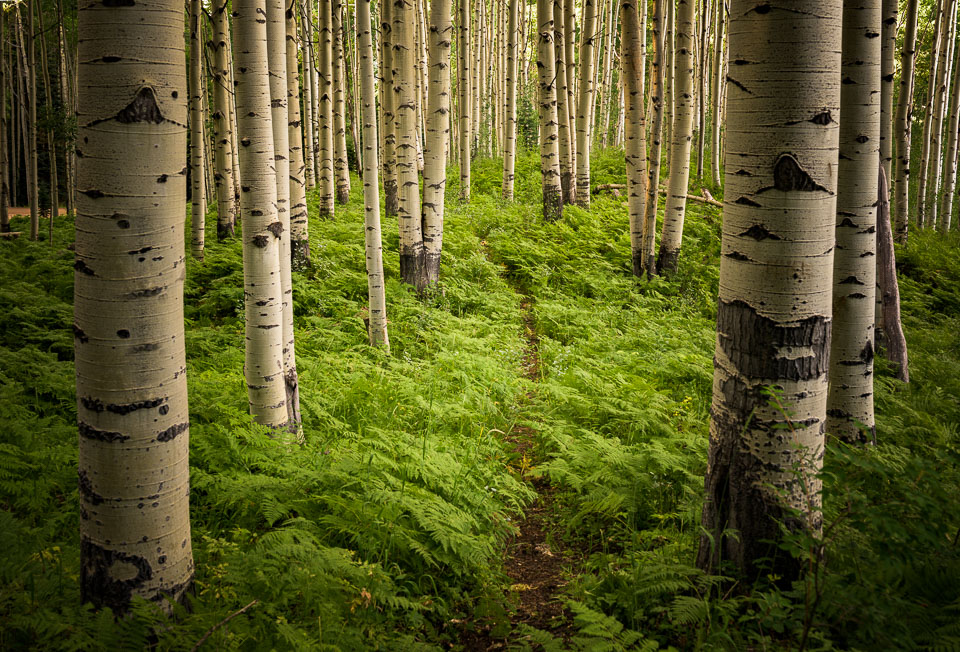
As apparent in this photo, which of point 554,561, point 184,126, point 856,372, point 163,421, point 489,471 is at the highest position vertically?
point 184,126

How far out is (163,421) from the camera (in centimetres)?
221

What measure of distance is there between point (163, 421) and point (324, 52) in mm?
12475

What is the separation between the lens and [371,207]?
6641mm

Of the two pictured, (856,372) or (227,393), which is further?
(227,393)

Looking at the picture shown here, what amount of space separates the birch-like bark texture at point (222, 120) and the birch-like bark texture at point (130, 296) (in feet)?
18.3

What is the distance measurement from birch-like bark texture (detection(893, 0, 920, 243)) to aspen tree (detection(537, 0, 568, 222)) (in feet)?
20.3

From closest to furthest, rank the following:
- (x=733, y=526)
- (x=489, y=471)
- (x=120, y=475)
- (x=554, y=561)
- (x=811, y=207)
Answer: (x=120, y=475), (x=811, y=207), (x=733, y=526), (x=554, y=561), (x=489, y=471)

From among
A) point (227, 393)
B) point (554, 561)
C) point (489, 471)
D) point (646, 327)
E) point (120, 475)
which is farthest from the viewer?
point (646, 327)

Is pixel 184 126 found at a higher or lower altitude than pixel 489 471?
higher

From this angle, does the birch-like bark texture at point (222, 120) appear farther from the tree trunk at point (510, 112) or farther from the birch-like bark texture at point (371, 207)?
the tree trunk at point (510, 112)

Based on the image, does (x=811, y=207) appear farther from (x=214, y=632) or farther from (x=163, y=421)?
(x=214, y=632)

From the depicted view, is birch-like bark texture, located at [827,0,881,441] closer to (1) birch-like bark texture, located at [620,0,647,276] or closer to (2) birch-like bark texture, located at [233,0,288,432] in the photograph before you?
(2) birch-like bark texture, located at [233,0,288,432]

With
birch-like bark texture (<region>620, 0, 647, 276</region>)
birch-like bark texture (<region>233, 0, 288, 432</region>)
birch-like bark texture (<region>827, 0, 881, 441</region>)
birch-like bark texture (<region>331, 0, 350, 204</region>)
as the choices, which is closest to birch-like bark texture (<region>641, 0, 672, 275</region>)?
birch-like bark texture (<region>620, 0, 647, 276</region>)

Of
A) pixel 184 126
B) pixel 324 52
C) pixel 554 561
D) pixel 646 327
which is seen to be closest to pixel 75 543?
pixel 184 126
